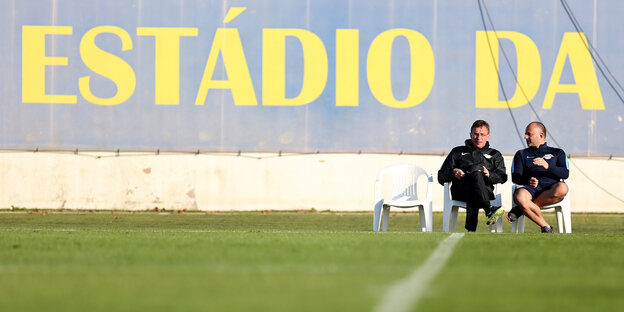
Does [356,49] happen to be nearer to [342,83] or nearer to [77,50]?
[342,83]

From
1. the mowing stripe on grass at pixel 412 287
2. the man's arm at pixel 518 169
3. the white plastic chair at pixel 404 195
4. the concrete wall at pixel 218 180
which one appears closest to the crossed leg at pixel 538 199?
the man's arm at pixel 518 169

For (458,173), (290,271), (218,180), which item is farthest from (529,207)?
(218,180)

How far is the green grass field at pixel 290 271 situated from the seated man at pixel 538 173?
5.65ft

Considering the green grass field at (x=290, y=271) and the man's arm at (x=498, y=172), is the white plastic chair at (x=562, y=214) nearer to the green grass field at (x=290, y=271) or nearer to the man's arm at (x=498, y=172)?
the man's arm at (x=498, y=172)

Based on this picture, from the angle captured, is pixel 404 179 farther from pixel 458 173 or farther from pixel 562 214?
pixel 562 214

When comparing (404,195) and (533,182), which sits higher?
(533,182)

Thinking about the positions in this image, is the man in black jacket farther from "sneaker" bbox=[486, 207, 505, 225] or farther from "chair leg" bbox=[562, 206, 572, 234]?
"chair leg" bbox=[562, 206, 572, 234]

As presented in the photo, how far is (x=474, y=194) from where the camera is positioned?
11.5 m

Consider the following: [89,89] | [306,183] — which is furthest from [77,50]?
[306,183]

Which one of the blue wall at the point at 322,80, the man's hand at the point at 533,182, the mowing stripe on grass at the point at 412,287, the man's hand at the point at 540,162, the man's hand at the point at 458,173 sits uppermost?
the blue wall at the point at 322,80

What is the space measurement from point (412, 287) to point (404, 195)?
8510 mm

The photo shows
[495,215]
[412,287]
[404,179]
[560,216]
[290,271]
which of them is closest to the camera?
[412,287]

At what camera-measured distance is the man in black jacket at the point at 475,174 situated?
11.5 metres

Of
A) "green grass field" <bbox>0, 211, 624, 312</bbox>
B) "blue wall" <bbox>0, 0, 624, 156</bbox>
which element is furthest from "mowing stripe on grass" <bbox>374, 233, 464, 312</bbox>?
"blue wall" <bbox>0, 0, 624, 156</bbox>
